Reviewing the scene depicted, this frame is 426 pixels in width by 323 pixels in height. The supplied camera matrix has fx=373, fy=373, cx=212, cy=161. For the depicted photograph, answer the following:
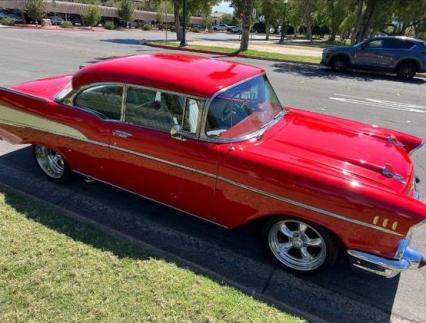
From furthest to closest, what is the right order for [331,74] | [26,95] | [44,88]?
[331,74], [44,88], [26,95]

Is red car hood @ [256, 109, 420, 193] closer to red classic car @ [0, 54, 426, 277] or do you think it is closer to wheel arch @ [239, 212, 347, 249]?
red classic car @ [0, 54, 426, 277]

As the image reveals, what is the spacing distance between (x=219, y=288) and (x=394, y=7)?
20.0 meters

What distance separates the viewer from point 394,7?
18.6 m

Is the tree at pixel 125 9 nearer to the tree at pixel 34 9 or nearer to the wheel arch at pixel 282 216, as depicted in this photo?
the tree at pixel 34 9

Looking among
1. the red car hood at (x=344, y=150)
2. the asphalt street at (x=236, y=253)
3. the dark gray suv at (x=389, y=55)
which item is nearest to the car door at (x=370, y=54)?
the dark gray suv at (x=389, y=55)

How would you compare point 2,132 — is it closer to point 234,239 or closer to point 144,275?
point 144,275

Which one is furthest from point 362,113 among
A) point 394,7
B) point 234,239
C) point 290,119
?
point 394,7

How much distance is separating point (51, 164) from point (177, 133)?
2.14 meters

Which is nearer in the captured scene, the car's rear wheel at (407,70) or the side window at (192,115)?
the side window at (192,115)

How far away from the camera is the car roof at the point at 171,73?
355 centimetres

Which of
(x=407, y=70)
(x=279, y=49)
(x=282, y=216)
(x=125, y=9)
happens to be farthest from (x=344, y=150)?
(x=125, y=9)

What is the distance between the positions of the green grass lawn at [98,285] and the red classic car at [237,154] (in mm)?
638

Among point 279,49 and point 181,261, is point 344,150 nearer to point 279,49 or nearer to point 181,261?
point 181,261

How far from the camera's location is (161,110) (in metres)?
3.67
